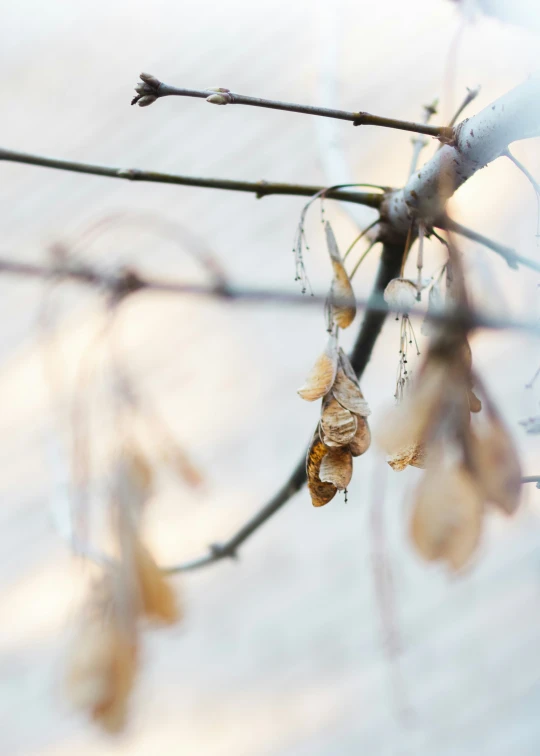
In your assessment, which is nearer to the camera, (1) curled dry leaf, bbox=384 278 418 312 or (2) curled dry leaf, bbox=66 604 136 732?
(1) curled dry leaf, bbox=384 278 418 312

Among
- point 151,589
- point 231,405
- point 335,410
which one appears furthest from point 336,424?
point 231,405

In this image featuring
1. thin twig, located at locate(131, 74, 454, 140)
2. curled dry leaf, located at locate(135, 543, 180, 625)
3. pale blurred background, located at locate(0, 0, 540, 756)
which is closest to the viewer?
thin twig, located at locate(131, 74, 454, 140)

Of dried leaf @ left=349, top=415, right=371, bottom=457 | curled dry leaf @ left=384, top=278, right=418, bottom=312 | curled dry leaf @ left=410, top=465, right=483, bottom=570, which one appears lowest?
curled dry leaf @ left=410, top=465, right=483, bottom=570

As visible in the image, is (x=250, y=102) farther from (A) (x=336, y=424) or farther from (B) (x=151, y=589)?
(B) (x=151, y=589)

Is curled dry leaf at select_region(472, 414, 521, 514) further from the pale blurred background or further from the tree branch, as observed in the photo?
→ the pale blurred background

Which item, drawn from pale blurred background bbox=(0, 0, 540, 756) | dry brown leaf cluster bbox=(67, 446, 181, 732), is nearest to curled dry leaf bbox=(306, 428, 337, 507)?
dry brown leaf cluster bbox=(67, 446, 181, 732)

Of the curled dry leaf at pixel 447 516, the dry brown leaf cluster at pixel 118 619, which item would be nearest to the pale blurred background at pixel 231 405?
the dry brown leaf cluster at pixel 118 619

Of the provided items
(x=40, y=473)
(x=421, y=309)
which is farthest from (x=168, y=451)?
(x=40, y=473)
